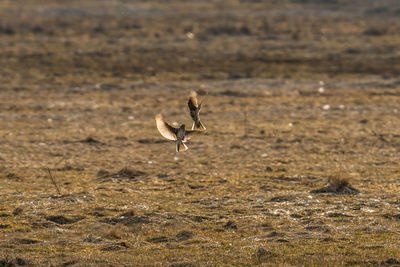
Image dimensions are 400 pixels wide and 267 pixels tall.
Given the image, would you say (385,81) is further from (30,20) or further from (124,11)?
(124,11)

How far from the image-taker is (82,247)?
755 cm

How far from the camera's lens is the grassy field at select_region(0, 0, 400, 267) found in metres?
7.72

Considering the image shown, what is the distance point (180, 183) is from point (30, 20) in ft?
79.3

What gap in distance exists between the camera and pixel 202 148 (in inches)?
516

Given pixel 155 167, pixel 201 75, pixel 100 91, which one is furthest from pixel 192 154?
pixel 201 75

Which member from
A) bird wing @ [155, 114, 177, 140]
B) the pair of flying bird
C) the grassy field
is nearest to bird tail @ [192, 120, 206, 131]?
the pair of flying bird

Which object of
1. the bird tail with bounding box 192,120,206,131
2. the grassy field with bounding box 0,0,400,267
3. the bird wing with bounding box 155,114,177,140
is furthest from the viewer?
the grassy field with bounding box 0,0,400,267

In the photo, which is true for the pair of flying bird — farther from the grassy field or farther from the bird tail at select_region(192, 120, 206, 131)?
the grassy field

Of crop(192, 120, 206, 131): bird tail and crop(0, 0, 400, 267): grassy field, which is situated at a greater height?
crop(192, 120, 206, 131): bird tail

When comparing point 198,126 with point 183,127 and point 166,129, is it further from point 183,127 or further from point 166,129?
point 166,129

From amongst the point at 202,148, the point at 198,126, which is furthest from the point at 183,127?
the point at 202,148

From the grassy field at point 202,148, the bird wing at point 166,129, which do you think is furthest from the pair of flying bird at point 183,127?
the grassy field at point 202,148

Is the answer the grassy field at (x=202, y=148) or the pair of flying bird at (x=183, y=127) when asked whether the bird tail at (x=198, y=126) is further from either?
the grassy field at (x=202, y=148)

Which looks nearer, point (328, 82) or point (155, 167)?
point (155, 167)
